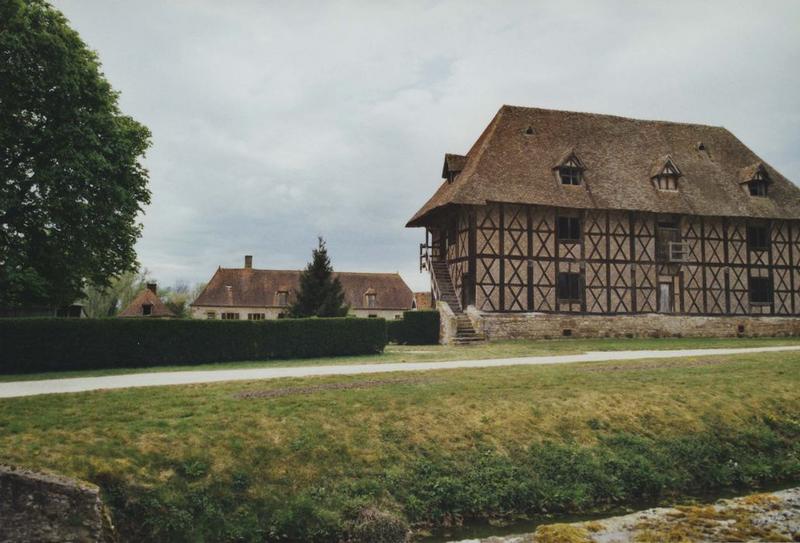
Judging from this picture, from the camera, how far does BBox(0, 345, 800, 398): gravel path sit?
1348 centimetres

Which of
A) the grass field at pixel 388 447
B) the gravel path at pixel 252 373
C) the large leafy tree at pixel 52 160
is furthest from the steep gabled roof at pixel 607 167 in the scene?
the grass field at pixel 388 447

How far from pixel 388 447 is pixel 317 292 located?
19.3 meters

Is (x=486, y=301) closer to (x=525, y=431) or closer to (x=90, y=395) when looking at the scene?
(x=525, y=431)

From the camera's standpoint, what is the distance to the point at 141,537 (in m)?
7.97

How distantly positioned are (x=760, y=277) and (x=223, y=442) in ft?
101

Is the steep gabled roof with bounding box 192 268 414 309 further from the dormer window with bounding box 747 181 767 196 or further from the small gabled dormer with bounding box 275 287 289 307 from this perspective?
the dormer window with bounding box 747 181 767 196

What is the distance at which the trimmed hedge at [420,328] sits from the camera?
28.5 m

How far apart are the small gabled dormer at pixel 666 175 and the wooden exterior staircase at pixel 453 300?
11100 mm

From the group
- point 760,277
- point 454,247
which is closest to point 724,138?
point 760,277

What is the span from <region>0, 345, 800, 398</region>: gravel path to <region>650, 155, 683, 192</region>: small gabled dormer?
12.4m

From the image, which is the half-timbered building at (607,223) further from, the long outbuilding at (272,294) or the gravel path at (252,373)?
the long outbuilding at (272,294)

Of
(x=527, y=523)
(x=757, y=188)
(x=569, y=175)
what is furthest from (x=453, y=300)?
(x=527, y=523)

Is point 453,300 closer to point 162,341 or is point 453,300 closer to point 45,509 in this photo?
point 162,341

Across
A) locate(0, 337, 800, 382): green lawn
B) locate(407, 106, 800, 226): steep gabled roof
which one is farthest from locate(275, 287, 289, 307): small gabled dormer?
locate(0, 337, 800, 382): green lawn
